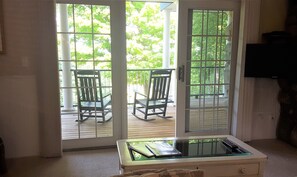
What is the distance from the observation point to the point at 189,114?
350cm

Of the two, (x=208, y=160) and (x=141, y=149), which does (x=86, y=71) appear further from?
(x=208, y=160)

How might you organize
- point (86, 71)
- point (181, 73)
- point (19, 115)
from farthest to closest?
point (181, 73) < point (86, 71) < point (19, 115)

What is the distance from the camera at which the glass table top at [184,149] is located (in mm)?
1859

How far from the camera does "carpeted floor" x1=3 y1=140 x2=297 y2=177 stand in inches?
103

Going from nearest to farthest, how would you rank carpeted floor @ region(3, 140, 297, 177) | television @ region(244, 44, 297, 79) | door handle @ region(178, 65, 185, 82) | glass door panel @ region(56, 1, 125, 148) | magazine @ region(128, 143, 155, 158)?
magazine @ region(128, 143, 155, 158), carpeted floor @ region(3, 140, 297, 177), glass door panel @ region(56, 1, 125, 148), television @ region(244, 44, 297, 79), door handle @ region(178, 65, 185, 82)

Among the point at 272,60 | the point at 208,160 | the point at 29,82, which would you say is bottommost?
the point at 208,160

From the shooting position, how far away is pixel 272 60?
3232mm

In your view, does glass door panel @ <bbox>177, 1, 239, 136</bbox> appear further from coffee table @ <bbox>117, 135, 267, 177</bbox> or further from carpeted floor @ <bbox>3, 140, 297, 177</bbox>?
coffee table @ <bbox>117, 135, 267, 177</bbox>

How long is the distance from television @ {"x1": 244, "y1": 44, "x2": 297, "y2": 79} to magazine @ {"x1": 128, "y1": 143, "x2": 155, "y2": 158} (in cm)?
200

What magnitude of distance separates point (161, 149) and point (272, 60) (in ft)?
7.13

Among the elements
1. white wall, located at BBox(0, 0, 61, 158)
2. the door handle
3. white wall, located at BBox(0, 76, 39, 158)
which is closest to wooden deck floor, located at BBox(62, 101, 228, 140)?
white wall, located at BBox(0, 0, 61, 158)

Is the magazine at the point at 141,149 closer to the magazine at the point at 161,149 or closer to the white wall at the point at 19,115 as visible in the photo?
the magazine at the point at 161,149

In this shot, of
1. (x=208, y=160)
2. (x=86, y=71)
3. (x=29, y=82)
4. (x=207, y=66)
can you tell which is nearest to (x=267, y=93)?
(x=207, y=66)

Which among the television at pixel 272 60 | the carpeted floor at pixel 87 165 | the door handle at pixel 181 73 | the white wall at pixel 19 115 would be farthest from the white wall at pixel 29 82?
the television at pixel 272 60
